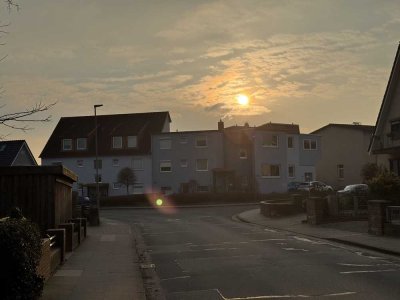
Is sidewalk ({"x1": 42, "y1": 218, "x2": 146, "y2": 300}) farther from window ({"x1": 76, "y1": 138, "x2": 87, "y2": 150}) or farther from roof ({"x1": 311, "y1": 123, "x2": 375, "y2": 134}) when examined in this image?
window ({"x1": 76, "y1": 138, "x2": 87, "y2": 150})

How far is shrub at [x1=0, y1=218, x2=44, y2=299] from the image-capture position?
7.59 meters

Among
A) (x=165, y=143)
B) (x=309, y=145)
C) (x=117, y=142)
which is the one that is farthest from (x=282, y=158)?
(x=117, y=142)

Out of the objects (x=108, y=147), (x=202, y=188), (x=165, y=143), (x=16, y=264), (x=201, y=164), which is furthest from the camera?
(x=108, y=147)

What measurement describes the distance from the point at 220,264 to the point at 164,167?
2020 inches

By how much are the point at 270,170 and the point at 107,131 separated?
887 inches

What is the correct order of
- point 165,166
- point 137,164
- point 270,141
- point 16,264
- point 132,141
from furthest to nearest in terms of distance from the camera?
point 132,141
point 137,164
point 165,166
point 270,141
point 16,264

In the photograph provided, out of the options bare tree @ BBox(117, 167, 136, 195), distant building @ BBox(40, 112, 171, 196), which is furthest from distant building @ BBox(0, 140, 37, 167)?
distant building @ BBox(40, 112, 171, 196)

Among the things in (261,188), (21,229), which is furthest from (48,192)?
(261,188)

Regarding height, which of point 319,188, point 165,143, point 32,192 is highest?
point 165,143

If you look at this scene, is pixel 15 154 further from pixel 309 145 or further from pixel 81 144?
pixel 309 145

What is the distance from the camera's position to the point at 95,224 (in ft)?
103

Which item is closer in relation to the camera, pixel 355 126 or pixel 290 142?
pixel 290 142

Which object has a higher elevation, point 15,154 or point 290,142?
point 290,142

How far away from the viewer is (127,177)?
6419cm
